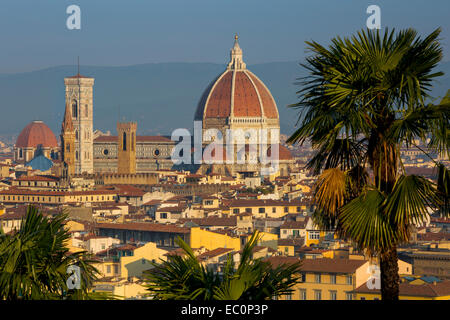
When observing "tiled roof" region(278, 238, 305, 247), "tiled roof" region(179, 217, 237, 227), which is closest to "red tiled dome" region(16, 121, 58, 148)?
"tiled roof" region(179, 217, 237, 227)

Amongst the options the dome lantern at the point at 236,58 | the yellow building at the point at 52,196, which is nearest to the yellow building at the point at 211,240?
the yellow building at the point at 52,196

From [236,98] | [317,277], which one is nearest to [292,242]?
[317,277]

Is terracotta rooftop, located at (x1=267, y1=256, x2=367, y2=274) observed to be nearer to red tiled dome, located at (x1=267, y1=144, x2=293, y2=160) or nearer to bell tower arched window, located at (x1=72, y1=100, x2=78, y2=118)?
bell tower arched window, located at (x1=72, y1=100, x2=78, y2=118)

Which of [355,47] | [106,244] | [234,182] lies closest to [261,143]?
[234,182]

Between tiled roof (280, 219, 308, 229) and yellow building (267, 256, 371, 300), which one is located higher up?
tiled roof (280, 219, 308, 229)

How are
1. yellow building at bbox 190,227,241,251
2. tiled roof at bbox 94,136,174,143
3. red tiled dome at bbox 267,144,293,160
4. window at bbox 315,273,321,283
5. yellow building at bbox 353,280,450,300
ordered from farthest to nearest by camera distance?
red tiled dome at bbox 267,144,293,160, tiled roof at bbox 94,136,174,143, yellow building at bbox 190,227,241,251, window at bbox 315,273,321,283, yellow building at bbox 353,280,450,300
